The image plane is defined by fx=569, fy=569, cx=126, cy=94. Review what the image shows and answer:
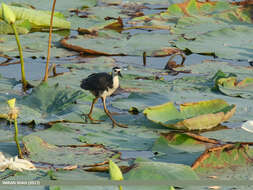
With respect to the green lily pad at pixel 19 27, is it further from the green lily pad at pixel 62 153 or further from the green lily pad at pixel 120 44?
the green lily pad at pixel 62 153

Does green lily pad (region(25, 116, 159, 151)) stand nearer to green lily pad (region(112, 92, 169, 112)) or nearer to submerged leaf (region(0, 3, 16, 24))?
green lily pad (region(112, 92, 169, 112))

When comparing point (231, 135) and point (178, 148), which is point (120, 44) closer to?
point (231, 135)

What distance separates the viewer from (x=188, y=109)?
3.84m

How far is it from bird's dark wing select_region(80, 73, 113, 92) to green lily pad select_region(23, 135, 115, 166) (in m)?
0.84

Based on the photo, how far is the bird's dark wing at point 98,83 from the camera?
4051 millimetres

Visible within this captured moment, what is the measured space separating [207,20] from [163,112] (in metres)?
3.55

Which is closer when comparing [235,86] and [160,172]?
A: [160,172]

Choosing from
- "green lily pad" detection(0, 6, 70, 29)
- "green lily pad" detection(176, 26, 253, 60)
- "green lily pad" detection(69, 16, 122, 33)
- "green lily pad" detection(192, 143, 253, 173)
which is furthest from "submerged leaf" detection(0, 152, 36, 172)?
"green lily pad" detection(0, 6, 70, 29)

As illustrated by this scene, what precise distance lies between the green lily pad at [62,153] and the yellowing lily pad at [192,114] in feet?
1.91

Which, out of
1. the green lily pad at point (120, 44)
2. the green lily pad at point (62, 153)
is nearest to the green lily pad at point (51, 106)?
the green lily pad at point (62, 153)

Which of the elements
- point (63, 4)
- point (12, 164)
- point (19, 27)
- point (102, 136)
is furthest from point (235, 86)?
point (63, 4)

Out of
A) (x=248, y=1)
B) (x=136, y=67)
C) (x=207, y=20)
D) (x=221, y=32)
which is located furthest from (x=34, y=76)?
(x=248, y=1)

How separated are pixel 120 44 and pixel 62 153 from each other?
9.47 feet

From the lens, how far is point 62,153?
3180 mm
